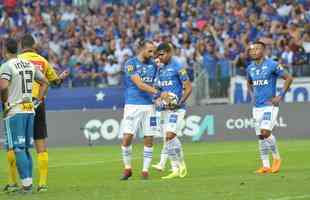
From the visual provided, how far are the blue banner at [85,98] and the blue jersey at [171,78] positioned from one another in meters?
12.8

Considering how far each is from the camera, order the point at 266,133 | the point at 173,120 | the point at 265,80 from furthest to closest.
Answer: the point at 265,80
the point at 266,133
the point at 173,120

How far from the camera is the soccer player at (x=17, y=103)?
1447 centimetres

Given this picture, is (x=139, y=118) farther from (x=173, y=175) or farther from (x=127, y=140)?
(x=173, y=175)

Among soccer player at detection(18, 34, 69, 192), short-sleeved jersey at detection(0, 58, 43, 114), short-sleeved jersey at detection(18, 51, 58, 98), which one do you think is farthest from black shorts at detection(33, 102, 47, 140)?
short-sleeved jersey at detection(0, 58, 43, 114)

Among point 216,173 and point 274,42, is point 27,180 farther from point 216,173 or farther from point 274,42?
point 274,42

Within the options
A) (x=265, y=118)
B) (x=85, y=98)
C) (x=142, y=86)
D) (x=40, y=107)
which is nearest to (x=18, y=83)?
(x=40, y=107)

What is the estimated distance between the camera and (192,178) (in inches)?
664

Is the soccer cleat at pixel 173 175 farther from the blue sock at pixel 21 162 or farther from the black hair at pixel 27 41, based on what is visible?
the black hair at pixel 27 41

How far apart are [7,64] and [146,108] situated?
12.0ft

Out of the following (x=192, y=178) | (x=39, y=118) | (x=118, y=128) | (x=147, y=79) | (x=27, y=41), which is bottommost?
(x=192, y=178)

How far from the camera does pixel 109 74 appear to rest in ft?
104

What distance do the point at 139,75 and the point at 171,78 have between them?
630mm

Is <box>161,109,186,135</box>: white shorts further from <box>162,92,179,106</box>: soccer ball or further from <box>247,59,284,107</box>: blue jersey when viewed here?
<box>247,59,284,107</box>: blue jersey

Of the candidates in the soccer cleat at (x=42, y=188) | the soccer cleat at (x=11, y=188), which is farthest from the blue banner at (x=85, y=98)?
the soccer cleat at (x=42, y=188)
